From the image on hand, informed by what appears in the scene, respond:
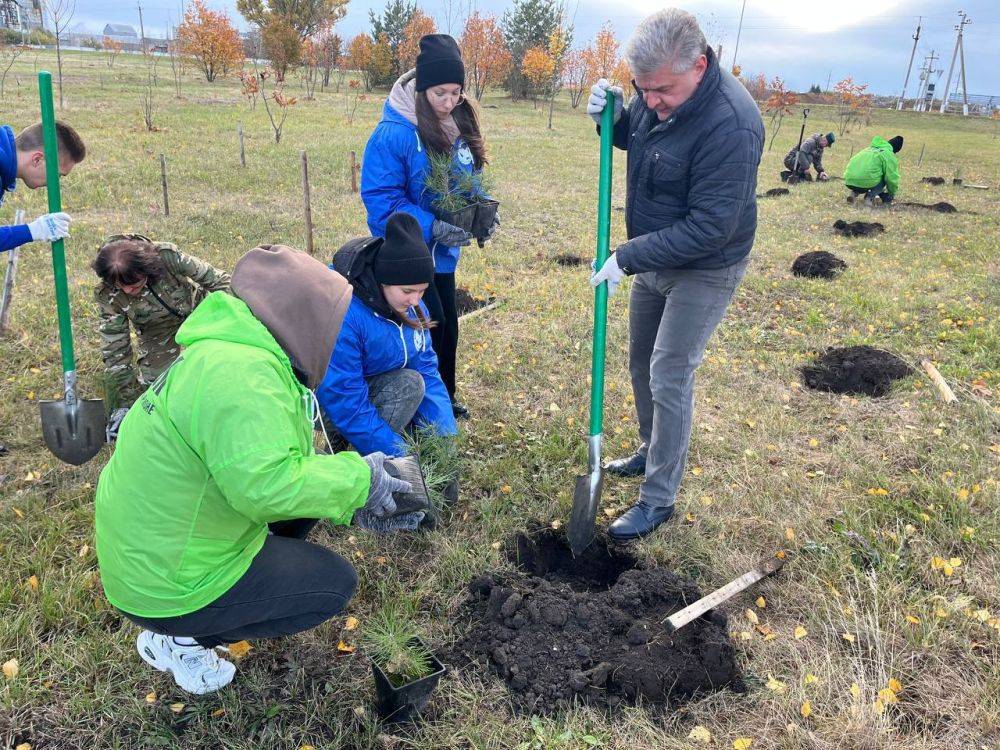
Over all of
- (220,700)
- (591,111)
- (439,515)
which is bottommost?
(220,700)

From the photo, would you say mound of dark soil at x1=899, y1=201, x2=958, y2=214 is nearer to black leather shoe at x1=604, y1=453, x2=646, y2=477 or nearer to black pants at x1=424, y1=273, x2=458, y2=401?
black leather shoe at x1=604, y1=453, x2=646, y2=477

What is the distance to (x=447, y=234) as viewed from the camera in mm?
3559

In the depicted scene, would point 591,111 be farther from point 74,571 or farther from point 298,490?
point 74,571

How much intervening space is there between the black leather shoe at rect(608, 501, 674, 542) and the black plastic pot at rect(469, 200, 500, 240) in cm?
170

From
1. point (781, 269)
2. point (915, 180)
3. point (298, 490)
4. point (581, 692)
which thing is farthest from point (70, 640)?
point (915, 180)

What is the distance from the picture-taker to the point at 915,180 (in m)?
14.3

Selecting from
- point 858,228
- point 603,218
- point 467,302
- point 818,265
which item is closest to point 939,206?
point 858,228

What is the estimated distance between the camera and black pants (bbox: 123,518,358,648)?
6.39 feet

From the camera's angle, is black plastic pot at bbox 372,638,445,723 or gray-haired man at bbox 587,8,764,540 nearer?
black plastic pot at bbox 372,638,445,723

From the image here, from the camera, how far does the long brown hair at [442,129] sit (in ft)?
10.9

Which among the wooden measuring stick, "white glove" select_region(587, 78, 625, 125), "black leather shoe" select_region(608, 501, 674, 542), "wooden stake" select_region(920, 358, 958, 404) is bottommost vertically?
the wooden measuring stick

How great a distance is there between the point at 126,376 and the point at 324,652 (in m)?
2.29

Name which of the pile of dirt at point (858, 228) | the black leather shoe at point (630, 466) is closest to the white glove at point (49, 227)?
the black leather shoe at point (630, 466)

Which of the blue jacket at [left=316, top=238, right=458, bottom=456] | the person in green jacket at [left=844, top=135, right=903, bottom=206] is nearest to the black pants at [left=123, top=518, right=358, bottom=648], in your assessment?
the blue jacket at [left=316, top=238, right=458, bottom=456]
